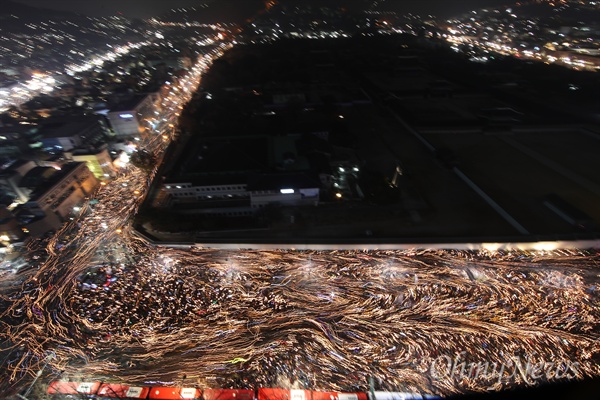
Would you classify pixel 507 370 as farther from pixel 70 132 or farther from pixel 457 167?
pixel 70 132

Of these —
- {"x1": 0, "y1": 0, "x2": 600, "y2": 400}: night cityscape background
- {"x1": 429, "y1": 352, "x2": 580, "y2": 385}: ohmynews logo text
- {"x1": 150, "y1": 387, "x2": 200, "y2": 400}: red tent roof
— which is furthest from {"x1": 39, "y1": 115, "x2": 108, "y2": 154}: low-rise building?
{"x1": 429, "y1": 352, "x2": 580, "y2": 385}: ohmynews logo text

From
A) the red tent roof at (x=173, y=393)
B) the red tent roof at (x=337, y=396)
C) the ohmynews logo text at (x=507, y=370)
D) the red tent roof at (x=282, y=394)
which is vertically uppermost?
the ohmynews logo text at (x=507, y=370)

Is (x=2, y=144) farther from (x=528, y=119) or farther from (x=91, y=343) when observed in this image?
(x=528, y=119)

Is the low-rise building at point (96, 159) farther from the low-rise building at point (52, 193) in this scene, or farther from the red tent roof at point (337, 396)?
the red tent roof at point (337, 396)

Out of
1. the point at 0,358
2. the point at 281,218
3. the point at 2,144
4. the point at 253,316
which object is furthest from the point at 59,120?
the point at 253,316

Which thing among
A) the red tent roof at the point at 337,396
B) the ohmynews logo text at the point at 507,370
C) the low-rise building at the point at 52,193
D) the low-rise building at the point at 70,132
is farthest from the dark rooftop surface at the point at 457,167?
the low-rise building at the point at 70,132

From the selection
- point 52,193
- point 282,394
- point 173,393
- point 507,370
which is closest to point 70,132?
point 52,193

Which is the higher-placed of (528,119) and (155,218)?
(528,119)

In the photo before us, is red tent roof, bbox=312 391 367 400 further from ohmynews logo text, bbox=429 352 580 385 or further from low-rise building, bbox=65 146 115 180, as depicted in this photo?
low-rise building, bbox=65 146 115 180
